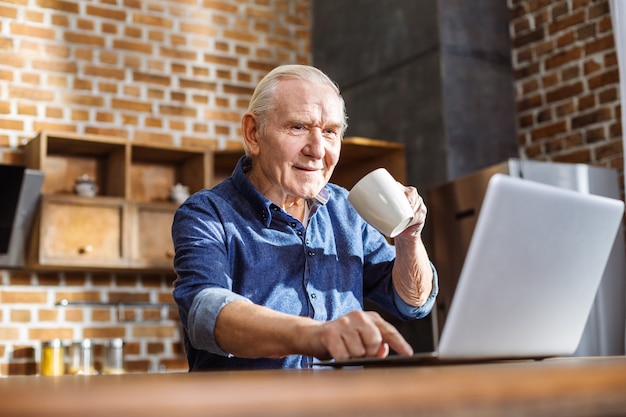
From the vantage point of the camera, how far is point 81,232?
385 cm

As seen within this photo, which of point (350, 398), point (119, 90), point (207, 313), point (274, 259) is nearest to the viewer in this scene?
point (350, 398)

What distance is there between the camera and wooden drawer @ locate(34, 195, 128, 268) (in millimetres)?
3773

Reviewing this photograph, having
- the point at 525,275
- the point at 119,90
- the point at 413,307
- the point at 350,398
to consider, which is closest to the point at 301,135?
the point at 413,307

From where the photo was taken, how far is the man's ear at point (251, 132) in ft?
5.95

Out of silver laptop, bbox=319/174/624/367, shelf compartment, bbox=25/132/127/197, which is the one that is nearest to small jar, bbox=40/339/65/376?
shelf compartment, bbox=25/132/127/197

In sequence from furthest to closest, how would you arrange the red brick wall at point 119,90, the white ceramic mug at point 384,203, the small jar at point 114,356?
the red brick wall at point 119,90, the small jar at point 114,356, the white ceramic mug at point 384,203

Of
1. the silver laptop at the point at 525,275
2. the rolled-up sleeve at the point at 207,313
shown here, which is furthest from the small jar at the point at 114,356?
the silver laptop at the point at 525,275

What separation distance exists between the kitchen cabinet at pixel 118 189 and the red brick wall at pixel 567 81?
2.36 feet

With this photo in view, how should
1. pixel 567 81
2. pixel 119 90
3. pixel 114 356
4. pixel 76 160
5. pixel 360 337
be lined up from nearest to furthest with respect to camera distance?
1. pixel 360 337
2. pixel 114 356
3. pixel 567 81
4. pixel 76 160
5. pixel 119 90

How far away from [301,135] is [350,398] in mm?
1264

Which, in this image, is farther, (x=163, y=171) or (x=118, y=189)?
(x=163, y=171)

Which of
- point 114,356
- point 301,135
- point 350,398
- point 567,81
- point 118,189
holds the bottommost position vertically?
point 114,356

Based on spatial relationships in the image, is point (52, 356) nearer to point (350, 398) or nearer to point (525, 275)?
point (525, 275)

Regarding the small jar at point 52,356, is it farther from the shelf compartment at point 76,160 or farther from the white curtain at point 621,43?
the white curtain at point 621,43
